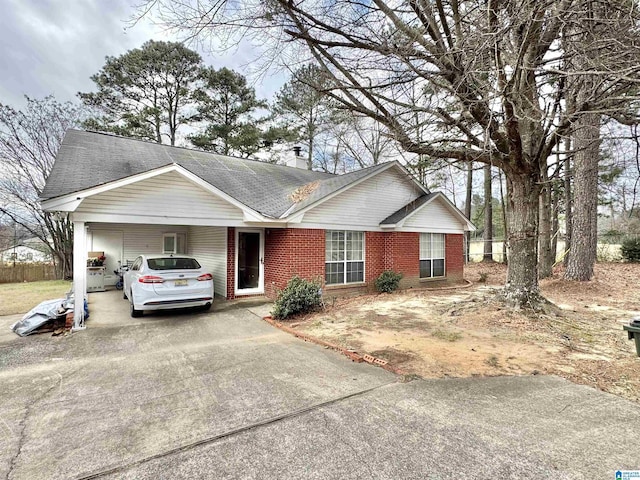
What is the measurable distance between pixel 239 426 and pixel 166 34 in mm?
5727

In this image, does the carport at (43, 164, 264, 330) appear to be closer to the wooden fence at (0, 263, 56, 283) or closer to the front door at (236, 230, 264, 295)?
the front door at (236, 230, 264, 295)

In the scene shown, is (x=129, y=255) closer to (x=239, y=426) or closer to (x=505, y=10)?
(x=239, y=426)

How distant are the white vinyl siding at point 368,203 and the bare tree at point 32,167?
13.3 meters

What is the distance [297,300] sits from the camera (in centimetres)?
750

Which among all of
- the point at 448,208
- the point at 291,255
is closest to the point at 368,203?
the point at 291,255

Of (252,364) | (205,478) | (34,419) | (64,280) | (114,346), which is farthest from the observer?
(64,280)

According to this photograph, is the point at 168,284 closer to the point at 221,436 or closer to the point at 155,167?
the point at 155,167

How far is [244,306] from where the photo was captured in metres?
8.85

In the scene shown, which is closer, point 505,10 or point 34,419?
point 34,419

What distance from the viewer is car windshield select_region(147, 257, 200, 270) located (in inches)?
294

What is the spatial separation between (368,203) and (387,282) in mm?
2908

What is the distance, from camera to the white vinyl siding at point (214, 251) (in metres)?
10.1

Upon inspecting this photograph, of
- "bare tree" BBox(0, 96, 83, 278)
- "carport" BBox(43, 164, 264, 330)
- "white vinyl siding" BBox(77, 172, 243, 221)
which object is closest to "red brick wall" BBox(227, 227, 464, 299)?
"carport" BBox(43, 164, 264, 330)

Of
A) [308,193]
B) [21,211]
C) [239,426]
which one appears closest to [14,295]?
[21,211]
